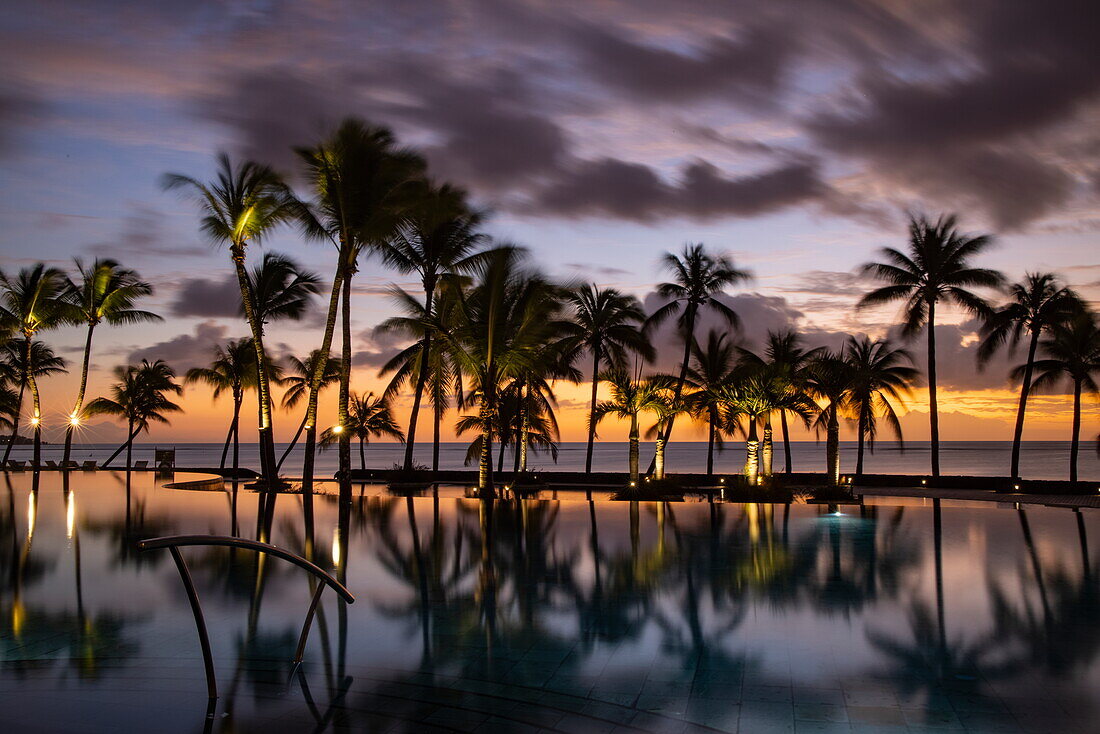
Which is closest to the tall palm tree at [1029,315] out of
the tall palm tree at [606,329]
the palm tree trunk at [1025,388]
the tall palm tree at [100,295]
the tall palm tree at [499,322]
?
the palm tree trunk at [1025,388]

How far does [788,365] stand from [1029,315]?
9502 millimetres

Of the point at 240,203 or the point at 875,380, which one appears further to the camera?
the point at 875,380

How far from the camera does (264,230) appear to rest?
64.0 feet

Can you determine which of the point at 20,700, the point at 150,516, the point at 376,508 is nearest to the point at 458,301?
the point at 376,508

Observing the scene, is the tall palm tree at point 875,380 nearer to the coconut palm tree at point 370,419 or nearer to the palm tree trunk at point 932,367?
the palm tree trunk at point 932,367

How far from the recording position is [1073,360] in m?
26.0

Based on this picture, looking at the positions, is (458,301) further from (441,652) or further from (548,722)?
(548,722)

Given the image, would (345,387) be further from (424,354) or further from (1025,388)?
(1025,388)

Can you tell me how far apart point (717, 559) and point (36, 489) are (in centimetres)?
2157

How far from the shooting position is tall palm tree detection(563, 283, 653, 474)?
28.7m

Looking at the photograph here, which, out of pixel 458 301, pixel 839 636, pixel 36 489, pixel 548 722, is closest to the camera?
pixel 548 722

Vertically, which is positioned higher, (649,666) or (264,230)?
(264,230)

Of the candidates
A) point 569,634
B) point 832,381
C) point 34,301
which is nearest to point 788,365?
point 832,381

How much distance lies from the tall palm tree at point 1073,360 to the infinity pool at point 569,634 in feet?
54.9
